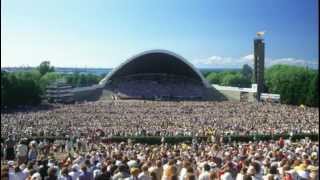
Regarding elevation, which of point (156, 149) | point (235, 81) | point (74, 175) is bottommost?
point (156, 149)

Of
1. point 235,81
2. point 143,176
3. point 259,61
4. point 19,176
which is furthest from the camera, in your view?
point 235,81

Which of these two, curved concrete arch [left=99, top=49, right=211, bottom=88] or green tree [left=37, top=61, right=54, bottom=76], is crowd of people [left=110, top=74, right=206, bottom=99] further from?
green tree [left=37, top=61, right=54, bottom=76]

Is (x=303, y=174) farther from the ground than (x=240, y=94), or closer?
farther from the ground

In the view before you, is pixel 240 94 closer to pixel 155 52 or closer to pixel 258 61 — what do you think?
pixel 258 61

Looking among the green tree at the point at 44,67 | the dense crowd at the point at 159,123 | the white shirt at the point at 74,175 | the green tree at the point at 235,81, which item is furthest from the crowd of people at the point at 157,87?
the white shirt at the point at 74,175

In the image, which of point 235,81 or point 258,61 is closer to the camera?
point 258,61

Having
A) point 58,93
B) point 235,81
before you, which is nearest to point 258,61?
point 58,93

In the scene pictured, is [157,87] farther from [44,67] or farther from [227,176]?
[227,176]

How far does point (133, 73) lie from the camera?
330 feet

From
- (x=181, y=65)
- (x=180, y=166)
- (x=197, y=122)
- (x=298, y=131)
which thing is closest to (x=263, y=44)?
(x=181, y=65)

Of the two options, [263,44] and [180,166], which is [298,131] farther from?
[263,44]

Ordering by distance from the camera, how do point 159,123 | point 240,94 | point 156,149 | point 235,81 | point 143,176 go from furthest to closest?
point 235,81, point 240,94, point 159,123, point 156,149, point 143,176

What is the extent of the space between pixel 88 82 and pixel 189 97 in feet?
190

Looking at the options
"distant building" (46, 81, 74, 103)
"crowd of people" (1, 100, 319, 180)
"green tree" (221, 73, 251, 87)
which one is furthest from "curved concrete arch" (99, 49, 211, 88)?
"green tree" (221, 73, 251, 87)
